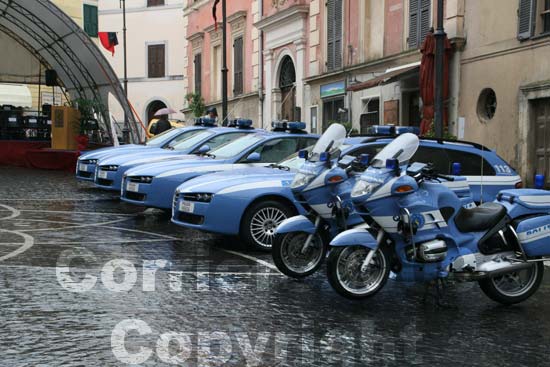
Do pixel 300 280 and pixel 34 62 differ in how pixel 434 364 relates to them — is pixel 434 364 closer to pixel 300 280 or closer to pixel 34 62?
pixel 300 280

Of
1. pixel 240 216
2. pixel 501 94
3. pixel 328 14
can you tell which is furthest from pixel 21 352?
pixel 328 14

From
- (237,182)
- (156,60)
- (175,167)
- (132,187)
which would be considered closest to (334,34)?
(175,167)

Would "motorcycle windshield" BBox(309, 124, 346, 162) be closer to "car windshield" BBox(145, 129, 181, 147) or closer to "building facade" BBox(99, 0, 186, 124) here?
"car windshield" BBox(145, 129, 181, 147)

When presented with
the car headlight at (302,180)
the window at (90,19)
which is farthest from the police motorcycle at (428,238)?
the window at (90,19)

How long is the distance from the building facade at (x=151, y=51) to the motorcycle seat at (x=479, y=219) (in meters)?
48.0

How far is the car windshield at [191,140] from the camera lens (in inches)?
570

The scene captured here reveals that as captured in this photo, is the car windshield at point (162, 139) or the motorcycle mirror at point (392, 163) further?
the car windshield at point (162, 139)

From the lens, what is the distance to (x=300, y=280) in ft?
25.1

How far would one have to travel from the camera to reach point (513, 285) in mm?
6848

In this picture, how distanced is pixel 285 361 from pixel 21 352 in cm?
169

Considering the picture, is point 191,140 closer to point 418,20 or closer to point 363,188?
point 363,188

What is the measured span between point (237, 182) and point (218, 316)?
3752 millimetres

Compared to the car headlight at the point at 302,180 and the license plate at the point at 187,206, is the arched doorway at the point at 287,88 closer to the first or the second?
the license plate at the point at 187,206

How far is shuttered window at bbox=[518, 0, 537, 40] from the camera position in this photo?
656 inches
